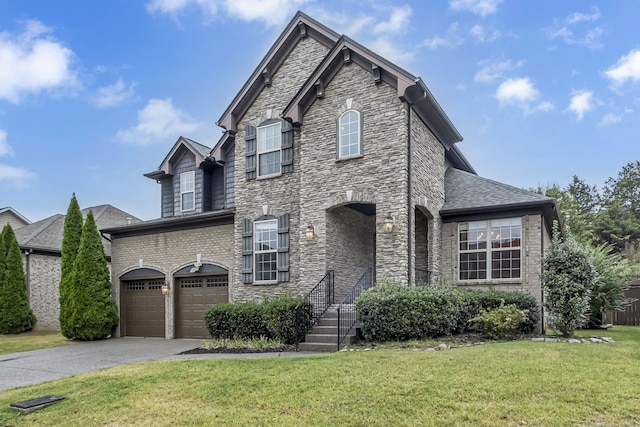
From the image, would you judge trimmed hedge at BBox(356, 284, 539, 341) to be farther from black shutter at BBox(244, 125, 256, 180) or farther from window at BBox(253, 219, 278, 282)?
black shutter at BBox(244, 125, 256, 180)

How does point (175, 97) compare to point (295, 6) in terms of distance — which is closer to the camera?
point (295, 6)

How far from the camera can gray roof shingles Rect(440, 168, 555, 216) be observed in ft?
40.8

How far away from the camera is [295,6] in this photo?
593 inches

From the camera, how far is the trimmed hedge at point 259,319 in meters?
11.0

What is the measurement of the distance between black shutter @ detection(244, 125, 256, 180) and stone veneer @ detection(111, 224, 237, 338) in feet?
6.26

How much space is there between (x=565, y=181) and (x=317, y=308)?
37.1 m

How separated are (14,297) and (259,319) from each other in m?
12.8

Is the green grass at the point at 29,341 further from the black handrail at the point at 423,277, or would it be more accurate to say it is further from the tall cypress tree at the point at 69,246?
the black handrail at the point at 423,277

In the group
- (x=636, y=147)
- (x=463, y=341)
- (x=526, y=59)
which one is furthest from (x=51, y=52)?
(x=636, y=147)

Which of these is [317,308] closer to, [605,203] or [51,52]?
[51,52]

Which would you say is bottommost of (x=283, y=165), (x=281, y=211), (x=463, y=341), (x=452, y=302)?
(x=463, y=341)

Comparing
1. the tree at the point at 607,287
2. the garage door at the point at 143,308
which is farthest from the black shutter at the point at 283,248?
the tree at the point at 607,287

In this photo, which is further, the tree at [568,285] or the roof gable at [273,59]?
the roof gable at [273,59]

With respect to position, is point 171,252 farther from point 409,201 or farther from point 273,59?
point 409,201
